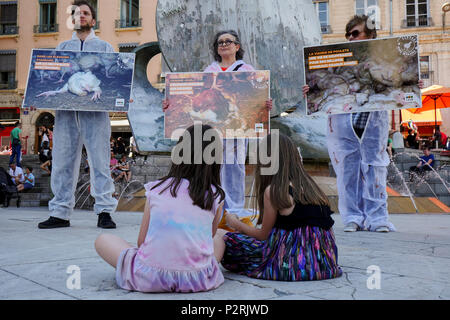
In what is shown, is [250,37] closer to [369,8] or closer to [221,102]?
[221,102]

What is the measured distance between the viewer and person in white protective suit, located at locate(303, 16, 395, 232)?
4.52 m

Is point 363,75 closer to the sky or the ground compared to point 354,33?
closer to the ground

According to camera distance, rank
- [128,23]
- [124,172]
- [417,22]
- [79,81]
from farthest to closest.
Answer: [128,23] → [417,22] → [124,172] → [79,81]

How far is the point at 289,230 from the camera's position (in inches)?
89.7

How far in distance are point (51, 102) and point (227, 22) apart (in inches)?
208

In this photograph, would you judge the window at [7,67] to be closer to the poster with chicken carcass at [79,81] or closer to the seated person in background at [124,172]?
the seated person in background at [124,172]

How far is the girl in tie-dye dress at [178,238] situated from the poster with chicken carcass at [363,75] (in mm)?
2509

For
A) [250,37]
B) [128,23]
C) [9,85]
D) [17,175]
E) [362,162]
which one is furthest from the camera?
[9,85]

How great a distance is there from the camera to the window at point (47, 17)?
93.5 feet

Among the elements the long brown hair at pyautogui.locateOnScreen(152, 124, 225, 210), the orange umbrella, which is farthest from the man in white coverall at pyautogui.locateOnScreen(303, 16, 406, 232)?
the orange umbrella

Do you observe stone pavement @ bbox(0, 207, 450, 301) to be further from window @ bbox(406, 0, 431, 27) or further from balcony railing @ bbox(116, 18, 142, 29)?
balcony railing @ bbox(116, 18, 142, 29)

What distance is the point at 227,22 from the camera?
29.2 ft

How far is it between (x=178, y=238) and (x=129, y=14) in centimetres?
2807

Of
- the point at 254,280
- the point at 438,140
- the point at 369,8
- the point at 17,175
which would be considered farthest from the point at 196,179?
the point at 369,8
